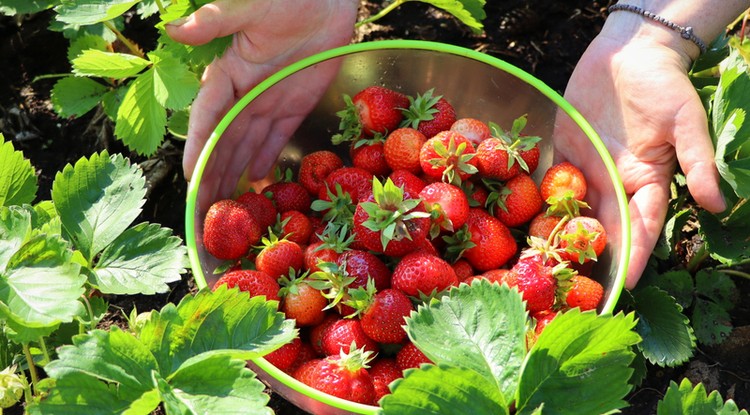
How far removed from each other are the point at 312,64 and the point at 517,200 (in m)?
0.48

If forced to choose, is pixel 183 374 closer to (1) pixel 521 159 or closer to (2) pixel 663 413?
(2) pixel 663 413

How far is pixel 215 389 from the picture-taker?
0.89m

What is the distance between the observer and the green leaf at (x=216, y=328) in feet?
3.06

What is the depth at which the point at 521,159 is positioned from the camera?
135 cm

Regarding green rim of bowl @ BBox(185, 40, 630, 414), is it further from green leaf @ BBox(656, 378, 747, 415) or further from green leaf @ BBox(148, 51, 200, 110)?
green leaf @ BBox(656, 378, 747, 415)

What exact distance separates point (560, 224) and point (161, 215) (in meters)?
1.00

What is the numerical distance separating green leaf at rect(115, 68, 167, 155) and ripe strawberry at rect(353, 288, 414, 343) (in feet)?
2.08

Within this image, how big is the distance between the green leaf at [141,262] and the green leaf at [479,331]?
393 mm

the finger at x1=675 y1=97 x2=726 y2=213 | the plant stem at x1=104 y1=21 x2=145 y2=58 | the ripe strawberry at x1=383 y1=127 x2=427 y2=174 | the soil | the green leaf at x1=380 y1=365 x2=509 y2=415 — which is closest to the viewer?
the green leaf at x1=380 y1=365 x2=509 y2=415

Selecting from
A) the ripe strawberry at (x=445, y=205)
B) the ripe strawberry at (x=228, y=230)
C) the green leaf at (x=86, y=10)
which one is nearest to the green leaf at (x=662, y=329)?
the ripe strawberry at (x=445, y=205)

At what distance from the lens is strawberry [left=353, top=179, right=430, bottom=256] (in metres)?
1.21

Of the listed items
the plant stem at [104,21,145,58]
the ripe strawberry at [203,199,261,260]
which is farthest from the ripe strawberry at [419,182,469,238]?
the plant stem at [104,21,145,58]

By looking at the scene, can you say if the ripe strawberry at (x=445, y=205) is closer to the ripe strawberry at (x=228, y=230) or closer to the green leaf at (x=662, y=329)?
the ripe strawberry at (x=228, y=230)

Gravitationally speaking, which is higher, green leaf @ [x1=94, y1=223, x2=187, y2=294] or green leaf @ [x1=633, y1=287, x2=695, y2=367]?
green leaf @ [x1=94, y1=223, x2=187, y2=294]
